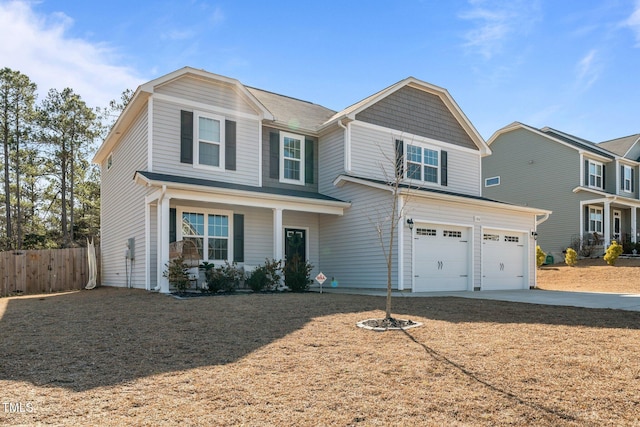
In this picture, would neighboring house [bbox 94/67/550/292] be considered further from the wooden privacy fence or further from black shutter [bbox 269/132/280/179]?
the wooden privacy fence

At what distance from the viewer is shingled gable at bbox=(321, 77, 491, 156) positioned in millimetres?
16234

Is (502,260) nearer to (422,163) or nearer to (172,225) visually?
(422,163)

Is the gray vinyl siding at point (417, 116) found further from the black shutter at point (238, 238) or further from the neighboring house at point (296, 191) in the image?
the black shutter at point (238, 238)

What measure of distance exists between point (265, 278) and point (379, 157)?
20.8 feet

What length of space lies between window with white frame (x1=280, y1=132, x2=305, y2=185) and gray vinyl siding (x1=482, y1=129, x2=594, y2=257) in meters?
16.9

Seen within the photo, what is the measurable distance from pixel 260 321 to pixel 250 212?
7.42 meters

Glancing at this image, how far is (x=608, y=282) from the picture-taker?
17.5 metres

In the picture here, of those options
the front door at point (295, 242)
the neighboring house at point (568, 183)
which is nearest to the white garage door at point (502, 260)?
the front door at point (295, 242)

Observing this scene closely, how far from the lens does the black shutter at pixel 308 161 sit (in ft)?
54.1

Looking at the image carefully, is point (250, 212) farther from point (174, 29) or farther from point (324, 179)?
point (174, 29)

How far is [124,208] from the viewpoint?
1538 centimetres

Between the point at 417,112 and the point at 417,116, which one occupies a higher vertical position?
the point at 417,112

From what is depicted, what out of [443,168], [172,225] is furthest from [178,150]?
[443,168]

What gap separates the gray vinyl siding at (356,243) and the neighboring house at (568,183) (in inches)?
634
